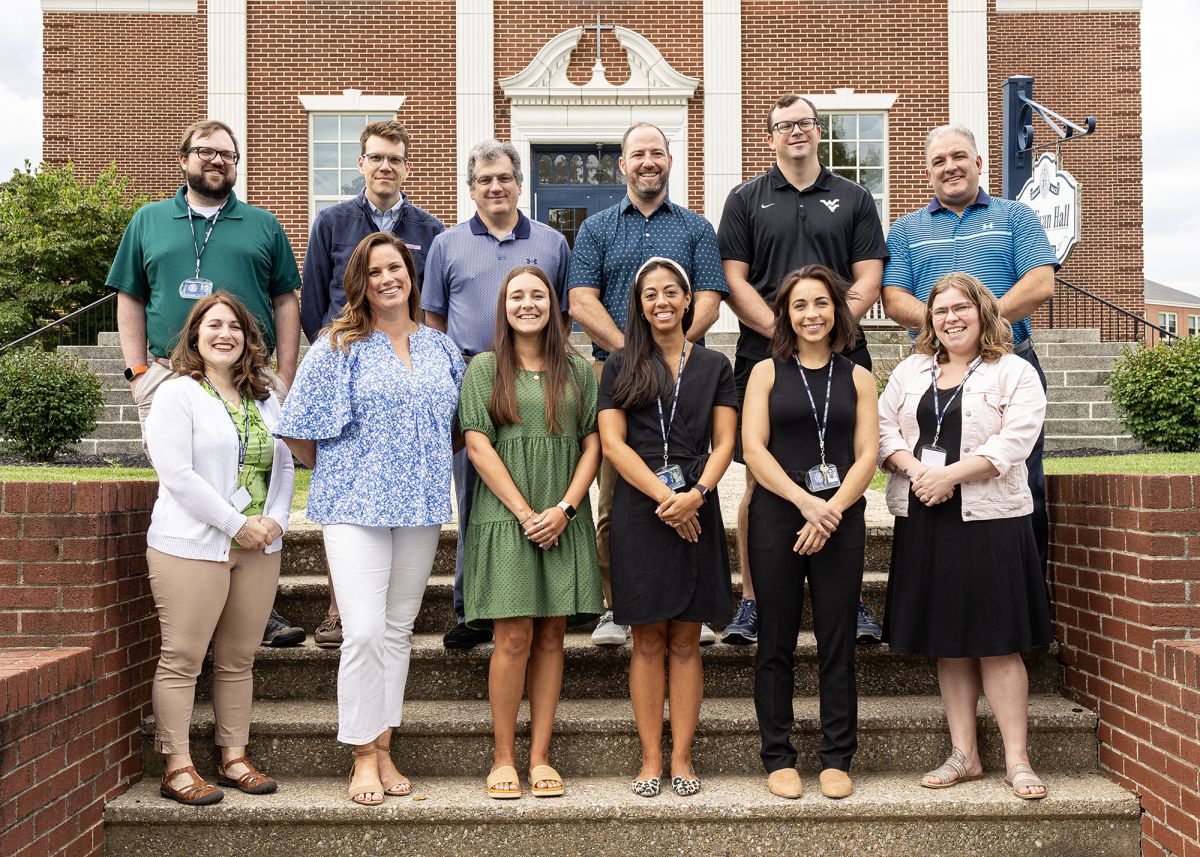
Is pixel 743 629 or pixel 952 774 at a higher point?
pixel 743 629

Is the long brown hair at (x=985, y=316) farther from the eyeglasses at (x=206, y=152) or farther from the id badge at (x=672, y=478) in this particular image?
the eyeglasses at (x=206, y=152)

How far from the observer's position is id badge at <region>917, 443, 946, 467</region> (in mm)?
3816

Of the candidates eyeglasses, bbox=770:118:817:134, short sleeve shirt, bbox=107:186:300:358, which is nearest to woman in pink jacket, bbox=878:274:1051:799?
eyeglasses, bbox=770:118:817:134

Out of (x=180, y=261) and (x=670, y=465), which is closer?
(x=670, y=465)

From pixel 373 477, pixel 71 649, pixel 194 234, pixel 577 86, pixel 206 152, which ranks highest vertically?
pixel 577 86

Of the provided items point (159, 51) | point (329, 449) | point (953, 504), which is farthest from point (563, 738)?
point (159, 51)

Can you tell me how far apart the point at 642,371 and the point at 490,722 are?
4.99 feet

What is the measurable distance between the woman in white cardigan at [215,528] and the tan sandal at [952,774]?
8.20 feet

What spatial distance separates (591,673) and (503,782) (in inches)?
29.7

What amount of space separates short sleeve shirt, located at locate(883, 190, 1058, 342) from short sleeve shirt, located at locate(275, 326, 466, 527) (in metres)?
2.19

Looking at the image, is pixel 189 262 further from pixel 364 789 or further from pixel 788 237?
pixel 788 237

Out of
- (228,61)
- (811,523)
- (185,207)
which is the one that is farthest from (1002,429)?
(228,61)

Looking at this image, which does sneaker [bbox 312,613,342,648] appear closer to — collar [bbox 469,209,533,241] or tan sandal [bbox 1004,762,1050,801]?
collar [bbox 469,209,533,241]

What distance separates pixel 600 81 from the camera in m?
14.5
